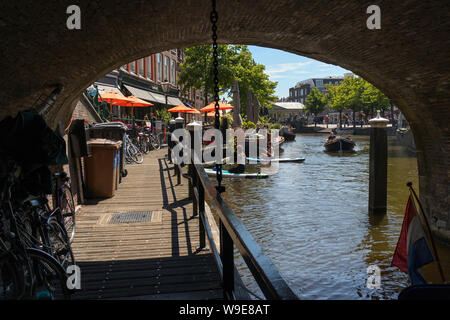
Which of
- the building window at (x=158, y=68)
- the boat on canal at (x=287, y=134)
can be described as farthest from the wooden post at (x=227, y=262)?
the boat on canal at (x=287, y=134)

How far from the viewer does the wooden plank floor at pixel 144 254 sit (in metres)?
3.76

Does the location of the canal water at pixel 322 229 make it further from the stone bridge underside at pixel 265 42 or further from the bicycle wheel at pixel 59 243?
the bicycle wheel at pixel 59 243

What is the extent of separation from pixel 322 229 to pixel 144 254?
208 inches

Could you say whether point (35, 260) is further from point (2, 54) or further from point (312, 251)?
point (312, 251)

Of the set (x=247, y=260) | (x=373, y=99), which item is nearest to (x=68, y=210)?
(x=247, y=260)

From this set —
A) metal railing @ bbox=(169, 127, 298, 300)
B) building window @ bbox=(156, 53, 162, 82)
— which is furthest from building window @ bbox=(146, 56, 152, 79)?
metal railing @ bbox=(169, 127, 298, 300)

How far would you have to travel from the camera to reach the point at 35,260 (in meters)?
3.02

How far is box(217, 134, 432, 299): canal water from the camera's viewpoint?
616 cm

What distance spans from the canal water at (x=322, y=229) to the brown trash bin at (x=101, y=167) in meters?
3.19

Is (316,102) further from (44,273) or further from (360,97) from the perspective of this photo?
(44,273)

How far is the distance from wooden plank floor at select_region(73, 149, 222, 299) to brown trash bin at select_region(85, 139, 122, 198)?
26 cm

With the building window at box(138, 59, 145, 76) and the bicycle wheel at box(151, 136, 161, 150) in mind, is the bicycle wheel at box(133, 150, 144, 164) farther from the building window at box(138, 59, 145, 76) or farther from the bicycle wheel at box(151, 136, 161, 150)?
the building window at box(138, 59, 145, 76)

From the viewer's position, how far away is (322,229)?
8836 mm

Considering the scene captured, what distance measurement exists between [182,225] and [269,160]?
13.3 m
